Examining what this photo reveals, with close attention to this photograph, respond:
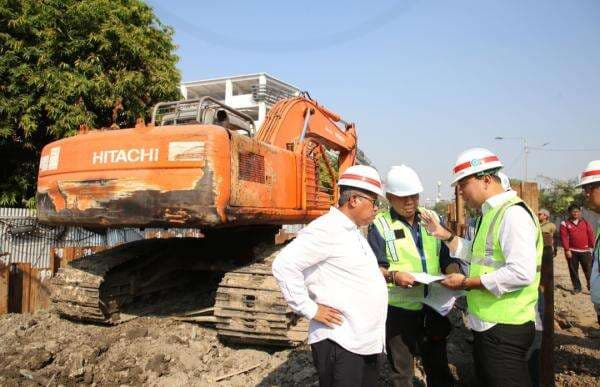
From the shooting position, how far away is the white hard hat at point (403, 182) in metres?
3.45

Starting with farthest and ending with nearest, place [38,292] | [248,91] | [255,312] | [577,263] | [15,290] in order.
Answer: [248,91] < [577,263] < [38,292] < [15,290] < [255,312]

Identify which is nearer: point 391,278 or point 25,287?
point 391,278

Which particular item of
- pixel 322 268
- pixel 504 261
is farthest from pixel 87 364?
pixel 504 261

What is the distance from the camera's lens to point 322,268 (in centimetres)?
255

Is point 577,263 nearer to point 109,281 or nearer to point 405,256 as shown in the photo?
point 405,256

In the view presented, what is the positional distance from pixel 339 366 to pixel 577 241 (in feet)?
28.7

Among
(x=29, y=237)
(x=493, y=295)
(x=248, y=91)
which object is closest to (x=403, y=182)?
(x=493, y=295)

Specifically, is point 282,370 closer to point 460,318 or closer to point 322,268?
point 322,268

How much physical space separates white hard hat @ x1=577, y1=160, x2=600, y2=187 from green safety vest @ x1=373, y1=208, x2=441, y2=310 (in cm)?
113

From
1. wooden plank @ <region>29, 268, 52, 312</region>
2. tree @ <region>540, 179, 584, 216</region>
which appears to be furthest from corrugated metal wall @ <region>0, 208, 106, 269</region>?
tree @ <region>540, 179, 584, 216</region>

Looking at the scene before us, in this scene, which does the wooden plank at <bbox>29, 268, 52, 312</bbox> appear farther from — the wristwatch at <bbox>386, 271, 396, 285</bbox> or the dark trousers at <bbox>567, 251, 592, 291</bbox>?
the dark trousers at <bbox>567, 251, 592, 291</bbox>

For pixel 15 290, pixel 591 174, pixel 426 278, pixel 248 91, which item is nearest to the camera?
pixel 426 278

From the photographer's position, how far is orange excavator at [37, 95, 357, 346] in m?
4.73

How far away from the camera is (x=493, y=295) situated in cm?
263
